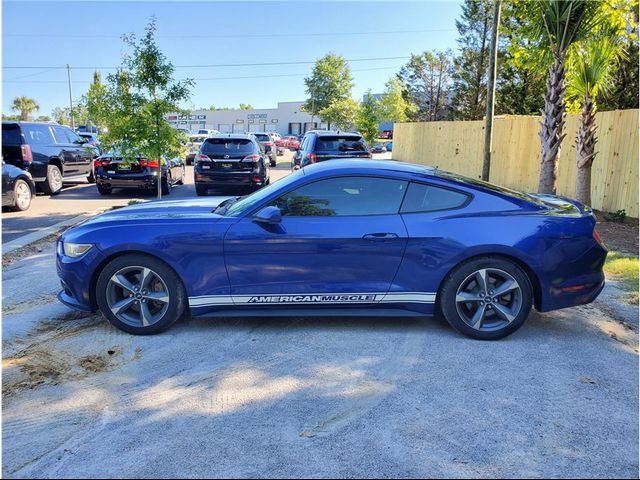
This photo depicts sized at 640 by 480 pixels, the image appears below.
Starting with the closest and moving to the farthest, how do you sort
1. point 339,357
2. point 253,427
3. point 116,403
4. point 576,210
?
point 253,427 → point 116,403 → point 339,357 → point 576,210

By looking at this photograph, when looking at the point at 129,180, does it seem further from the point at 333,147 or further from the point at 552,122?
the point at 552,122

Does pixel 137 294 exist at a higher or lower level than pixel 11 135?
lower

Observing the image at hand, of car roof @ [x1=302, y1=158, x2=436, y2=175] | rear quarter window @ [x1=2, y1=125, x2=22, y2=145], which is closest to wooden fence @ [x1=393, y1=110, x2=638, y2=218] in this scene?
car roof @ [x1=302, y1=158, x2=436, y2=175]

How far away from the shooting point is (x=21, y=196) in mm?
10844

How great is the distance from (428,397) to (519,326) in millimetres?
1408

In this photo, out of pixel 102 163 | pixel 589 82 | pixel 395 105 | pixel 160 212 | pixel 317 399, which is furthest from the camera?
pixel 395 105

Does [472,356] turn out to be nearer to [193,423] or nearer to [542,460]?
[542,460]

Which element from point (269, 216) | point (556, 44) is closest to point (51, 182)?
point (269, 216)

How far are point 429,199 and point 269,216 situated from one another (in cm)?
140

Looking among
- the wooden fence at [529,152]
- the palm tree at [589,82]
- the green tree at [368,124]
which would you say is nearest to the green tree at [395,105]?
the green tree at [368,124]

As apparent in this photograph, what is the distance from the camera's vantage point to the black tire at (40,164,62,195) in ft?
44.9

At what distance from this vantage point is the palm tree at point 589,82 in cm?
980

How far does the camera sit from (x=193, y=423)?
3.05 metres

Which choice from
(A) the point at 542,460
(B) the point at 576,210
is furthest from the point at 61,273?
(B) the point at 576,210
